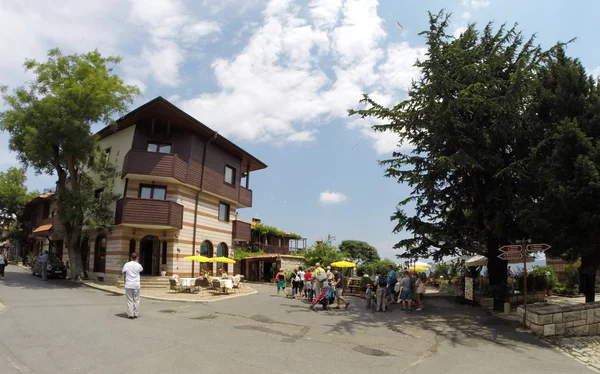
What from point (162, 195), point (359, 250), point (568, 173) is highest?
point (568, 173)

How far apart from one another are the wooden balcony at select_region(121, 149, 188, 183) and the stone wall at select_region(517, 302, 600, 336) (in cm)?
1815

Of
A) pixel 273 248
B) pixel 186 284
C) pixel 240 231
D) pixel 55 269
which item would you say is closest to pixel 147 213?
→ pixel 186 284

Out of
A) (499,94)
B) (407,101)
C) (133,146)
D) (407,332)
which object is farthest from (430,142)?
(133,146)

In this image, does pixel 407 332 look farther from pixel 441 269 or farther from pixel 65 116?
pixel 441 269

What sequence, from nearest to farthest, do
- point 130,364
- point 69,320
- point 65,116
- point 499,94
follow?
point 130,364, point 69,320, point 499,94, point 65,116

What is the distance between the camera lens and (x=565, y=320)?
10.7 m

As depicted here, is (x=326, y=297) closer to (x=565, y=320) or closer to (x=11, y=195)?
(x=565, y=320)

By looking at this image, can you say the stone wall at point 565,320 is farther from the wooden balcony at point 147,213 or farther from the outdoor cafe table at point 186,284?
the wooden balcony at point 147,213

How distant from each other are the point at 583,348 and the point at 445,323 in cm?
368

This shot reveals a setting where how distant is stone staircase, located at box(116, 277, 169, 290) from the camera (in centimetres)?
2085

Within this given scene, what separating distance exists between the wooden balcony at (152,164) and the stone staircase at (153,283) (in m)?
5.61

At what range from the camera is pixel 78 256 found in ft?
77.4

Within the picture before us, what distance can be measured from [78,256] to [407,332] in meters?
20.6

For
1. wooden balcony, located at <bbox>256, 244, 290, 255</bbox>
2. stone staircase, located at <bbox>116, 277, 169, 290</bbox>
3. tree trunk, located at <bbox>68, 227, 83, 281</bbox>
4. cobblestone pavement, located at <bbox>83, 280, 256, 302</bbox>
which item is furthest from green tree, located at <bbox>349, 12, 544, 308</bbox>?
wooden balcony, located at <bbox>256, 244, 290, 255</bbox>
